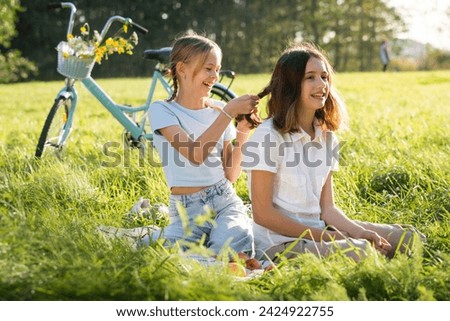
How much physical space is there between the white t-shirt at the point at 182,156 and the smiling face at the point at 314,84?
52 centimetres

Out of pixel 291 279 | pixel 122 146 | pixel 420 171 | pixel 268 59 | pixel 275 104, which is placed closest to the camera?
pixel 291 279

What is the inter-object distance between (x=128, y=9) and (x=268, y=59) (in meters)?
7.30

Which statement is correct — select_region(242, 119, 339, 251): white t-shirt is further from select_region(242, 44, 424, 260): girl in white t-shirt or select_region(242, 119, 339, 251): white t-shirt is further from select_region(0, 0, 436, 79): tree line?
select_region(0, 0, 436, 79): tree line

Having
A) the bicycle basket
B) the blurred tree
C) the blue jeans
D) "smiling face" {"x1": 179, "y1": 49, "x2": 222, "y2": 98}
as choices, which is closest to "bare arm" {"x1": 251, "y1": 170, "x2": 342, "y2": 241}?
the blue jeans

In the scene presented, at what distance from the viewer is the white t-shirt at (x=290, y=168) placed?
3.05 meters

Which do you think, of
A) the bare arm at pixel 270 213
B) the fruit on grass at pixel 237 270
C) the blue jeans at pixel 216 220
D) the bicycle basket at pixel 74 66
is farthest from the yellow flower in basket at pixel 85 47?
the fruit on grass at pixel 237 270

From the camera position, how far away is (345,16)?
37719mm

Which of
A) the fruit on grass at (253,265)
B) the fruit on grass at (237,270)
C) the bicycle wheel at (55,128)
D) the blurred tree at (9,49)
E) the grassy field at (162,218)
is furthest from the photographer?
the blurred tree at (9,49)

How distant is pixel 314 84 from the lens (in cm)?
305

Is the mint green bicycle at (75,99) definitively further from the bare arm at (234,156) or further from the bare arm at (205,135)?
the bare arm at (205,135)

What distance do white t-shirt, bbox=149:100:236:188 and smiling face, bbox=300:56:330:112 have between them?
1.72ft

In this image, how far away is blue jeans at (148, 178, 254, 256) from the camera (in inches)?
125
